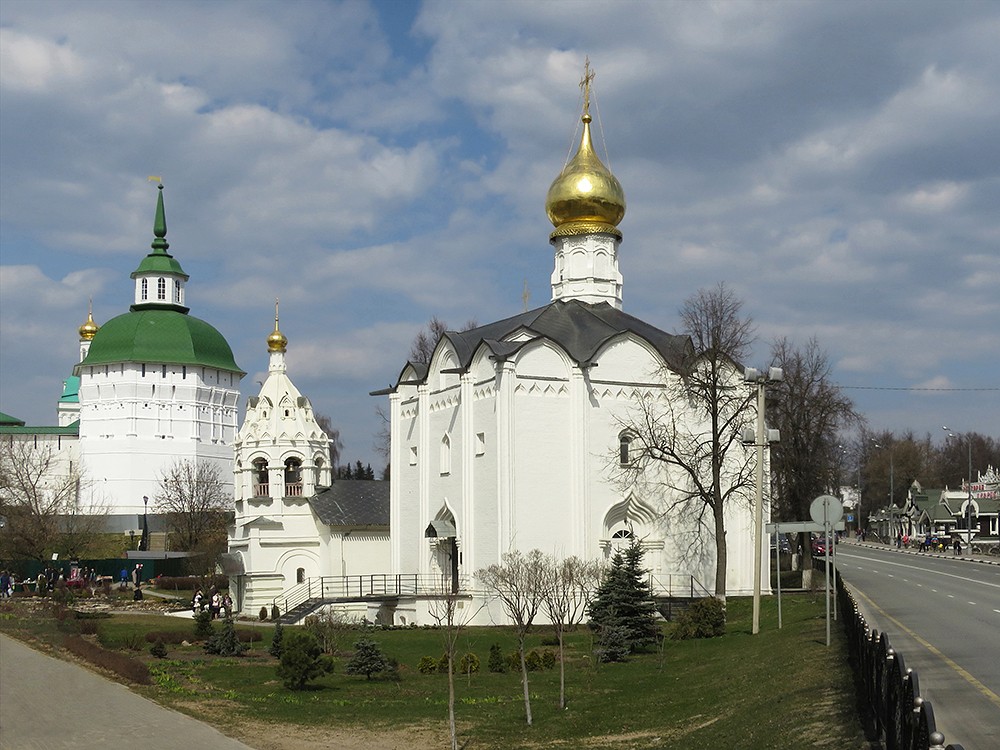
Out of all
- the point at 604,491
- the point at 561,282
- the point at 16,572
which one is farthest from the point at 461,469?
the point at 16,572

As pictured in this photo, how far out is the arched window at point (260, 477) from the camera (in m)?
43.6

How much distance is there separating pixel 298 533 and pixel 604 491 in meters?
12.8

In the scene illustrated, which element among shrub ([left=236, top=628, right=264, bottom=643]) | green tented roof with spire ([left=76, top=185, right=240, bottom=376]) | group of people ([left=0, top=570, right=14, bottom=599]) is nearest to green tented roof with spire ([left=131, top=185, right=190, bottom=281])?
green tented roof with spire ([left=76, top=185, right=240, bottom=376])

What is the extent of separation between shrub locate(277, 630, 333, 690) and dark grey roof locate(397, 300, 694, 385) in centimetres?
1359

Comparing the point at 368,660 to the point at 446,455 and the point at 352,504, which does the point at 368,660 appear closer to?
the point at 446,455

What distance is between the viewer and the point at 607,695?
774 inches

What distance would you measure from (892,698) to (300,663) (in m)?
14.0

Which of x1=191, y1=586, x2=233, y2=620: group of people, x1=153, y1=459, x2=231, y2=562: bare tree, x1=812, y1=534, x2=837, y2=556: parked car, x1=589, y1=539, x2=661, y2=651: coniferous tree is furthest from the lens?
x1=153, y1=459, x2=231, y2=562: bare tree

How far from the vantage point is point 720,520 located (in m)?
31.8

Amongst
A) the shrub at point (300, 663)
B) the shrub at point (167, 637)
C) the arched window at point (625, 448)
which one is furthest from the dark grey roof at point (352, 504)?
the shrub at point (300, 663)

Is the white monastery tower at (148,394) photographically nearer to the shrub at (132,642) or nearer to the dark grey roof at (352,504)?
the dark grey roof at (352,504)

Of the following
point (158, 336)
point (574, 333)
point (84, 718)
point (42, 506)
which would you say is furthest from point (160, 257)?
point (84, 718)

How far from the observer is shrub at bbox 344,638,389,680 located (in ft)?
76.3

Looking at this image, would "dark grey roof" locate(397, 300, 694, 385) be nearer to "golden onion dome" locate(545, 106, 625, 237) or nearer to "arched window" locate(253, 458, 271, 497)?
"golden onion dome" locate(545, 106, 625, 237)
